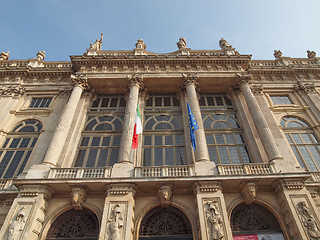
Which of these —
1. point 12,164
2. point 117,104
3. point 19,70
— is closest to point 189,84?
point 117,104

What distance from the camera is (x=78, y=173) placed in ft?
42.6

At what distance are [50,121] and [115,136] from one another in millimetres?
5823

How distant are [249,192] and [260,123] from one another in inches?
235

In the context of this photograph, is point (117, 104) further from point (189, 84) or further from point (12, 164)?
point (12, 164)

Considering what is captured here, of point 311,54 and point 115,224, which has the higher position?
point 311,54

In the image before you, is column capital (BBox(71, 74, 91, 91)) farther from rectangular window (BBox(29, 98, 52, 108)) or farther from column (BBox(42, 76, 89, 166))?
rectangular window (BBox(29, 98, 52, 108))

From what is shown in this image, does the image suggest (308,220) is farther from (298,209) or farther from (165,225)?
(165,225)

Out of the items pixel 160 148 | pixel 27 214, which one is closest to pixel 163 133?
pixel 160 148

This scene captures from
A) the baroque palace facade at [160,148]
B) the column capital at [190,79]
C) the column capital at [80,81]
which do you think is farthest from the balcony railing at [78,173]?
the column capital at [190,79]

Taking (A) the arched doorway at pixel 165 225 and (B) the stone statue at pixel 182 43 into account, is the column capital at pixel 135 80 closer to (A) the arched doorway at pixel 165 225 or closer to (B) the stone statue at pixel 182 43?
(B) the stone statue at pixel 182 43

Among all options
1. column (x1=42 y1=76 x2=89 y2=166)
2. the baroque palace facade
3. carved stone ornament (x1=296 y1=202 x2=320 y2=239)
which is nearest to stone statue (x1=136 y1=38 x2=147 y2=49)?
the baroque palace facade

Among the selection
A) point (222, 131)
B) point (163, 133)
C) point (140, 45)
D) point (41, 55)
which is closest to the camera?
point (163, 133)

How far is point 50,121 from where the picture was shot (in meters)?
17.9

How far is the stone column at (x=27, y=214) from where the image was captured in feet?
34.4
